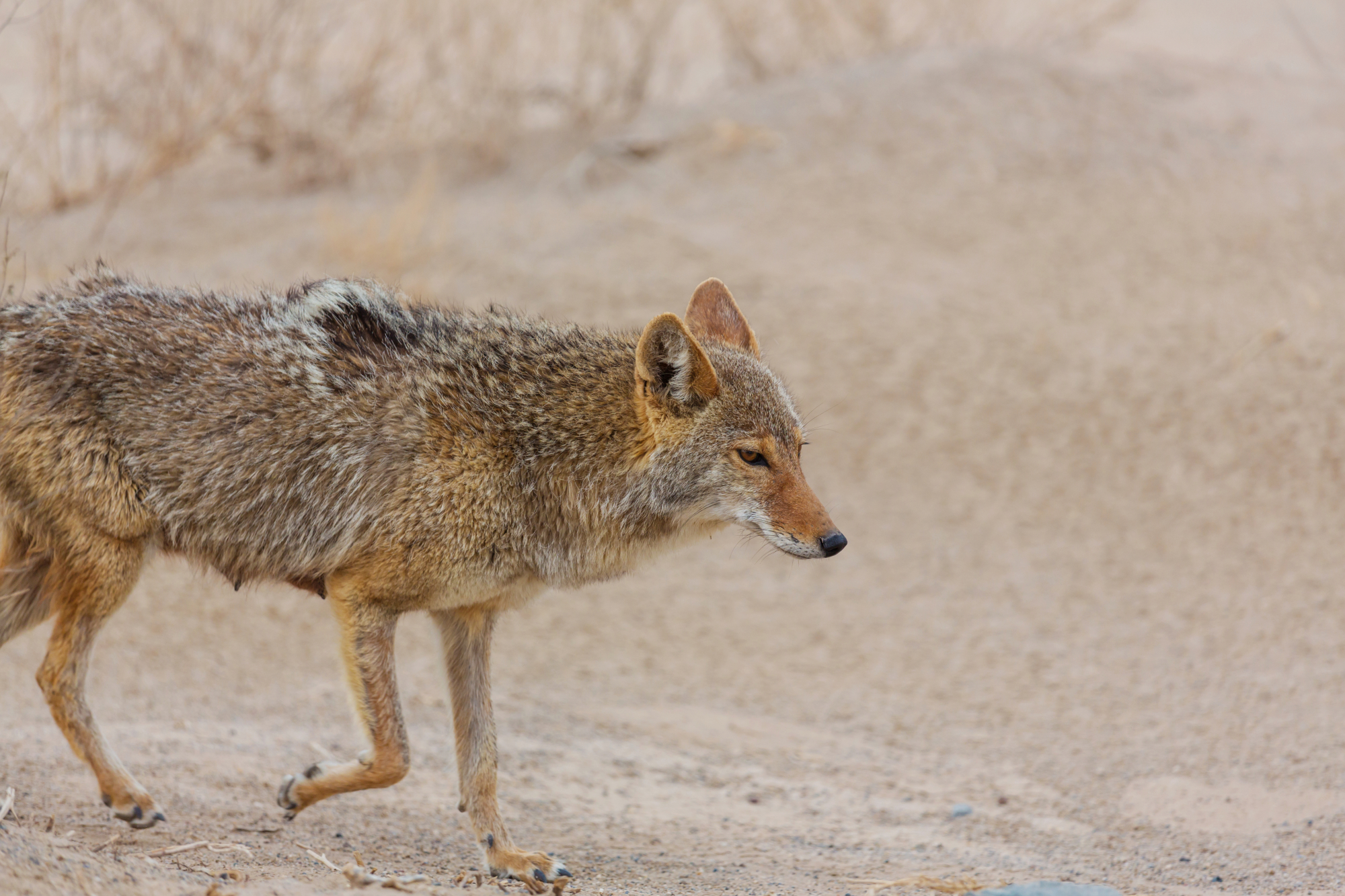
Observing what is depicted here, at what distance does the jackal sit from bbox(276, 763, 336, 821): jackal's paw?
11mm

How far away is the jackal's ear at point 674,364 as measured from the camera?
4.88 m

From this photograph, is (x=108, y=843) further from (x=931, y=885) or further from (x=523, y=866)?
(x=931, y=885)

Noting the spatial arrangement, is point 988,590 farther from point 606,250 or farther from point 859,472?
point 606,250

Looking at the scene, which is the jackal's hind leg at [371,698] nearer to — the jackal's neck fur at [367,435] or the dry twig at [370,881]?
the jackal's neck fur at [367,435]

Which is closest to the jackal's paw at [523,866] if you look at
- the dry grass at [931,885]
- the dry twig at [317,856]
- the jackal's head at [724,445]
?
the dry twig at [317,856]

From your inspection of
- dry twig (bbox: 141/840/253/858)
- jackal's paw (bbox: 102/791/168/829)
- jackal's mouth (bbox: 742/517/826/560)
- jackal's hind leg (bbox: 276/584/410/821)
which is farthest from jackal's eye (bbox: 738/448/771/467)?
jackal's paw (bbox: 102/791/168/829)

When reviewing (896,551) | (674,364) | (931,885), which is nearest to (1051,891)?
(931,885)

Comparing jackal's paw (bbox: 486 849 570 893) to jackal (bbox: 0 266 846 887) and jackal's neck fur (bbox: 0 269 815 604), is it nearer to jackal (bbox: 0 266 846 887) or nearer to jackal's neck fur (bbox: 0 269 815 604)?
jackal (bbox: 0 266 846 887)

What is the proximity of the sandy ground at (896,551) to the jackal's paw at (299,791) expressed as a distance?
16 centimetres

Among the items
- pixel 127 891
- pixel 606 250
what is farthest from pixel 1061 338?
pixel 127 891

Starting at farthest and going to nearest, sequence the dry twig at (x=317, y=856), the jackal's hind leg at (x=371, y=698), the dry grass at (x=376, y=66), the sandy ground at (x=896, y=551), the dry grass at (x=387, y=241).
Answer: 1. the dry grass at (x=376, y=66)
2. the dry grass at (x=387, y=241)
3. the sandy ground at (x=896, y=551)
4. the jackal's hind leg at (x=371, y=698)
5. the dry twig at (x=317, y=856)

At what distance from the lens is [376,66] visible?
1427 centimetres

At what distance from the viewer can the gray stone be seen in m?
4.07

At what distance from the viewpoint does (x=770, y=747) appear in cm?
693
